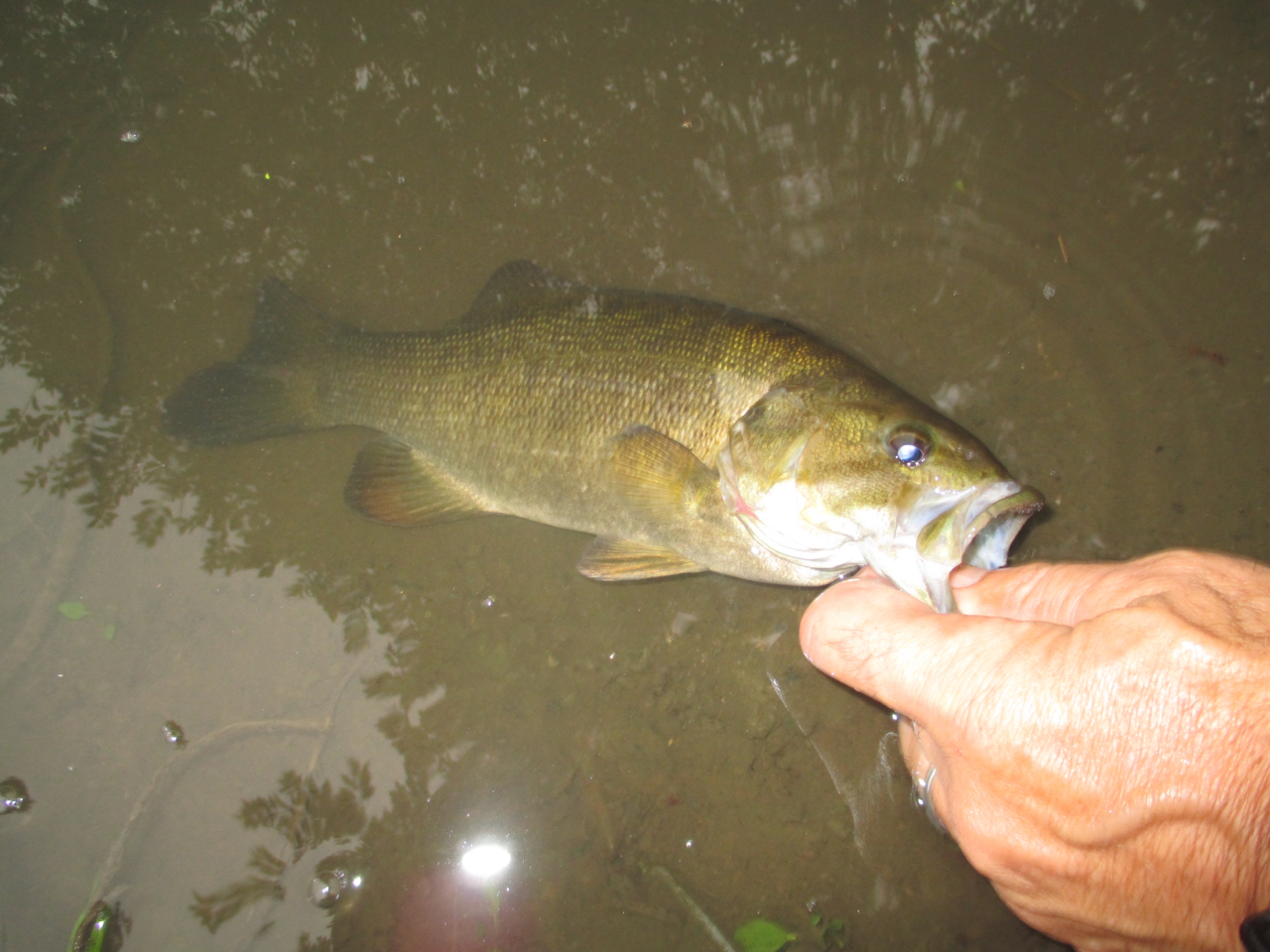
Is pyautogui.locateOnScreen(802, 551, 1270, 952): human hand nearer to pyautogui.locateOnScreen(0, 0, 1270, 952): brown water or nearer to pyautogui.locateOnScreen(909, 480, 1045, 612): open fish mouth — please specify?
pyautogui.locateOnScreen(909, 480, 1045, 612): open fish mouth

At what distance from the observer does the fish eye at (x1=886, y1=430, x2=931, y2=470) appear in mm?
2371

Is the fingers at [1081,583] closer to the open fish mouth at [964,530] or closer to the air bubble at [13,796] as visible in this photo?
the open fish mouth at [964,530]

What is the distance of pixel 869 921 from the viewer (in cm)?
285

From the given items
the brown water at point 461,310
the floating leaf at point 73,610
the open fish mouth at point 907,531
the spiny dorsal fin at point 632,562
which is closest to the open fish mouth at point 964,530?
the open fish mouth at point 907,531

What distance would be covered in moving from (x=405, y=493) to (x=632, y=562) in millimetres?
1283

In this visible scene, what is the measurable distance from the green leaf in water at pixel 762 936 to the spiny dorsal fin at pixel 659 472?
73.1 inches

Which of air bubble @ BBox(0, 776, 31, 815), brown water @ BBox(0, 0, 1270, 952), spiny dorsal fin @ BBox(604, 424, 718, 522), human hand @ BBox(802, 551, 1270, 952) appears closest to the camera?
human hand @ BBox(802, 551, 1270, 952)

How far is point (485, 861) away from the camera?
3.05 metres

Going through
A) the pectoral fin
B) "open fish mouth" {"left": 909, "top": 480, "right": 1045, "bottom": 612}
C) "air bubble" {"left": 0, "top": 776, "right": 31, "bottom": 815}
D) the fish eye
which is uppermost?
the fish eye

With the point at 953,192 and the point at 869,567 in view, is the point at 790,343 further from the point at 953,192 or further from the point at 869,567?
the point at 953,192

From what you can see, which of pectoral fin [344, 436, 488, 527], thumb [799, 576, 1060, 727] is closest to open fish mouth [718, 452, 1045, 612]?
thumb [799, 576, 1060, 727]

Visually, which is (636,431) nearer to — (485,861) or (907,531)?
(907,531)

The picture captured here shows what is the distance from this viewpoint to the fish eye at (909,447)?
237 centimetres

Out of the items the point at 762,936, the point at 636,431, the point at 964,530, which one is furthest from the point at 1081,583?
the point at 762,936
